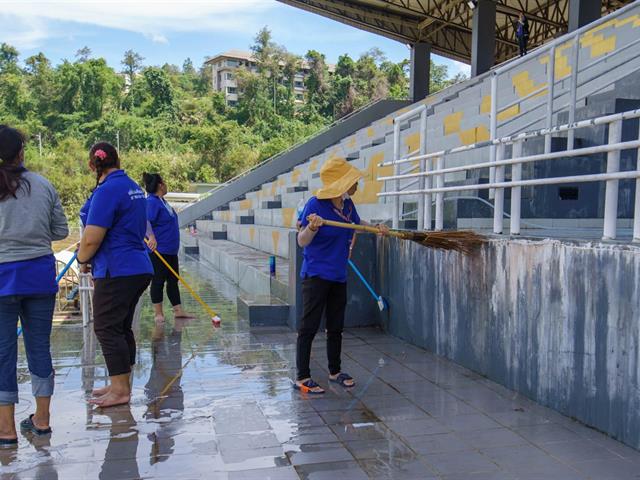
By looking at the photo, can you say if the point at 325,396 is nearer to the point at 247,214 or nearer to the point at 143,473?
the point at 143,473

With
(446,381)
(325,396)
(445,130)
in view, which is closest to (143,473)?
(325,396)

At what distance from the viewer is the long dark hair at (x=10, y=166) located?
148 inches

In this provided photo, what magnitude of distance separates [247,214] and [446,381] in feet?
43.2

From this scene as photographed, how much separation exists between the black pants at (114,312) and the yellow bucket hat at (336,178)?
4.82ft

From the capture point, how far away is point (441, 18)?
21.8 metres

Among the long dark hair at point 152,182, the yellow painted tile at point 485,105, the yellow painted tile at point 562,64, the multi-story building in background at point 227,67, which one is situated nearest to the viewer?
the long dark hair at point 152,182

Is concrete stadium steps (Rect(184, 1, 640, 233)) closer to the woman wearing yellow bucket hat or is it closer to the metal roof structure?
the woman wearing yellow bucket hat

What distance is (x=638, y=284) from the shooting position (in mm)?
3455

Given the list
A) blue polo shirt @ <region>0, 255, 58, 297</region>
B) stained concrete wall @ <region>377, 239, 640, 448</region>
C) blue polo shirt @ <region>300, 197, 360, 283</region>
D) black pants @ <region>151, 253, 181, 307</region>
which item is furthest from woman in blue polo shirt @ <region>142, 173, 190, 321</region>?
blue polo shirt @ <region>0, 255, 58, 297</region>

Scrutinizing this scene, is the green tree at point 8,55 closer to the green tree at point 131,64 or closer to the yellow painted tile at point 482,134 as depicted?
the green tree at point 131,64

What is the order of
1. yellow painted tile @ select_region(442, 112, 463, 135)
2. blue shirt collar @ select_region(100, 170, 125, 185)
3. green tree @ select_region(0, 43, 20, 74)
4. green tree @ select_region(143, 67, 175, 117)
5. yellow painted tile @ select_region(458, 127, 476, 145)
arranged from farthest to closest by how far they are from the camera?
green tree @ select_region(0, 43, 20, 74) < green tree @ select_region(143, 67, 175, 117) < yellow painted tile @ select_region(442, 112, 463, 135) < yellow painted tile @ select_region(458, 127, 476, 145) < blue shirt collar @ select_region(100, 170, 125, 185)

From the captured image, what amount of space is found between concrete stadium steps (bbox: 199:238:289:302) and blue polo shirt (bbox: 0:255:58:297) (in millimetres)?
3955

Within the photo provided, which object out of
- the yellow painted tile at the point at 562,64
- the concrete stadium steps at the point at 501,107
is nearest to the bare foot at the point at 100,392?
the concrete stadium steps at the point at 501,107

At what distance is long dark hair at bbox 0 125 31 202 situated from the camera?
12.4 ft
